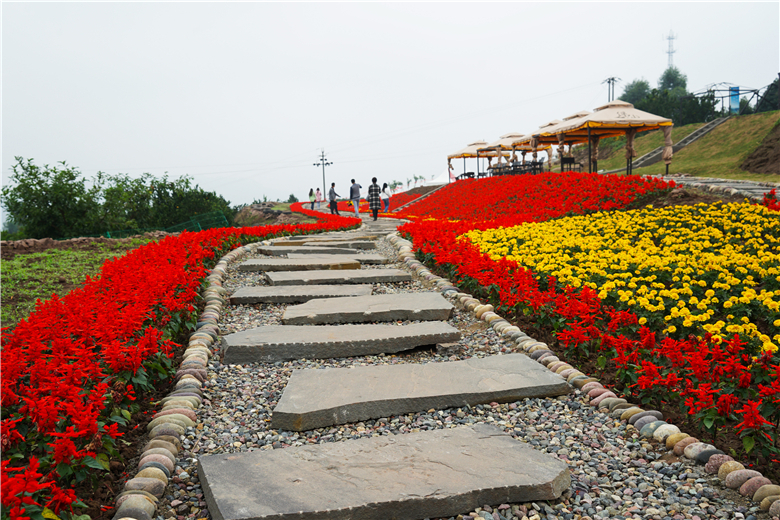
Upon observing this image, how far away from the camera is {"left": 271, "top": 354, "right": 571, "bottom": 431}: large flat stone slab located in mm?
2871

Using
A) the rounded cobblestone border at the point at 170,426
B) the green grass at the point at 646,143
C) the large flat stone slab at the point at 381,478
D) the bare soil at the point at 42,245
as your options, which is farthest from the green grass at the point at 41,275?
the green grass at the point at 646,143

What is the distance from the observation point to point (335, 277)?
233 inches

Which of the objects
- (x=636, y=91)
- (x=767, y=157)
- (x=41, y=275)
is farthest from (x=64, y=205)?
(x=636, y=91)

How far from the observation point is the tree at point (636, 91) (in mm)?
50803

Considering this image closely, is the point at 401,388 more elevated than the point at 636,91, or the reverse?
the point at 636,91

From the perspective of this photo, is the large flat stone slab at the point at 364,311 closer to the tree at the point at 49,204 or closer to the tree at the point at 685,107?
the tree at the point at 49,204

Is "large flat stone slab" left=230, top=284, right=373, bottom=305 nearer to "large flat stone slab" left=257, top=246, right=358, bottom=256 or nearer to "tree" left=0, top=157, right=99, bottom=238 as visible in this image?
"large flat stone slab" left=257, top=246, right=358, bottom=256

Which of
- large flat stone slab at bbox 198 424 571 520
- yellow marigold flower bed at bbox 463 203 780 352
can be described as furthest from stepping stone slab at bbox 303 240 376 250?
large flat stone slab at bbox 198 424 571 520

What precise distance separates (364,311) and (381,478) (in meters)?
2.45

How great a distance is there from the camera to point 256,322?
4633 millimetres

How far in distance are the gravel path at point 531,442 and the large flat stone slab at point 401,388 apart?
0.20 ft

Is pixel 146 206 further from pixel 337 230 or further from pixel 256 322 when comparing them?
pixel 256 322

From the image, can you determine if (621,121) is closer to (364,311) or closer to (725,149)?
(364,311)

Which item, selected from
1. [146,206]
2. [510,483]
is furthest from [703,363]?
[146,206]
